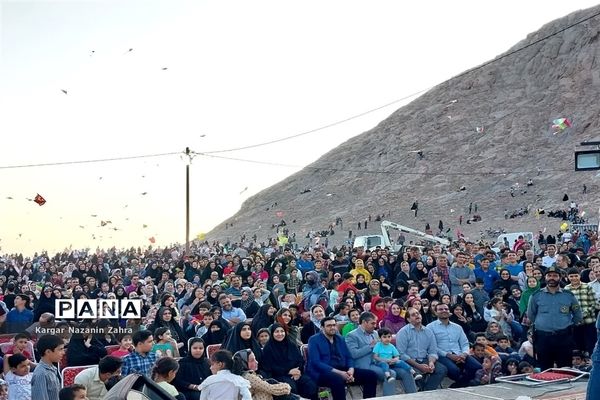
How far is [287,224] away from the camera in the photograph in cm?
8519

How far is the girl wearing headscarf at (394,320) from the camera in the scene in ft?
38.1

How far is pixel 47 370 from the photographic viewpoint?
6723 millimetres

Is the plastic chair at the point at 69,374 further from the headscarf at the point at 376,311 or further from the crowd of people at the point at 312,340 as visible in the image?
the headscarf at the point at 376,311

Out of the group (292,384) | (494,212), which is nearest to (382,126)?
(494,212)

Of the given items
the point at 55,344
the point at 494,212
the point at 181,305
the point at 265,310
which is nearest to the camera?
the point at 55,344

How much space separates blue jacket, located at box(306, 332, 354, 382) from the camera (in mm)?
9594

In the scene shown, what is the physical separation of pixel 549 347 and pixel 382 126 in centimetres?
10040

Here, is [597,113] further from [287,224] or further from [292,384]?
[292,384]

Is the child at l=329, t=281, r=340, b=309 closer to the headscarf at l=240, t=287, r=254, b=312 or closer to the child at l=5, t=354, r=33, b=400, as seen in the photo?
the headscarf at l=240, t=287, r=254, b=312

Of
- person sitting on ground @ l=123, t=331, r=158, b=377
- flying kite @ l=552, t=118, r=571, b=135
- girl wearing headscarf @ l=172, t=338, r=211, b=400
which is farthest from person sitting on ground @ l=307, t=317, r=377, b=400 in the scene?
flying kite @ l=552, t=118, r=571, b=135

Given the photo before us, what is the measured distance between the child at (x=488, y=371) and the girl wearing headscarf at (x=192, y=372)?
3.74m

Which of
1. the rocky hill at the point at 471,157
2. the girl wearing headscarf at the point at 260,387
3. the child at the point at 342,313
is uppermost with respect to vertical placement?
the rocky hill at the point at 471,157

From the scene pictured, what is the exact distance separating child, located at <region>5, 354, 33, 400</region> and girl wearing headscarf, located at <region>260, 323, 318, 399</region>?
3.15m

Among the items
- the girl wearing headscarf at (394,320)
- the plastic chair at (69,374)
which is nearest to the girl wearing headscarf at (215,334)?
the plastic chair at (69,374)
